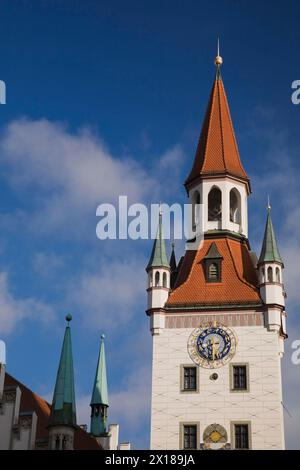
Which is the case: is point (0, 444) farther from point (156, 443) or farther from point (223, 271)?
point (223, 271)

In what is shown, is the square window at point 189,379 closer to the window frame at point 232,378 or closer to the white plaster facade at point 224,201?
the window frame at point 232,378

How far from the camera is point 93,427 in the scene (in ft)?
181

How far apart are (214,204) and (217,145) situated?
11.3ft

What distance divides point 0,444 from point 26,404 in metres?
4.54

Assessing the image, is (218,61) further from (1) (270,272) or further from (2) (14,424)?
(2) (14,424)

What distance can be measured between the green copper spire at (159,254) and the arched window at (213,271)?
194cm

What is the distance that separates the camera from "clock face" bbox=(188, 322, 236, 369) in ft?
149

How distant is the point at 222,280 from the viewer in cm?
4800

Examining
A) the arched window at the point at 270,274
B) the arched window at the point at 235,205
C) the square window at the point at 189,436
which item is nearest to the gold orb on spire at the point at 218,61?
the arched window at the point at 235,205

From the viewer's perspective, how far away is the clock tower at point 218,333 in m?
44.2

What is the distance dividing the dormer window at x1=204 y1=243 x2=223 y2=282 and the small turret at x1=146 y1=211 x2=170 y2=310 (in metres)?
1.79

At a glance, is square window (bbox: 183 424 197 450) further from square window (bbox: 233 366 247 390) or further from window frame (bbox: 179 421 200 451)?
square window (bbox: 233 366 247 390)

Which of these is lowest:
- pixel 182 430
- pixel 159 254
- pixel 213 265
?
pixel 182 430

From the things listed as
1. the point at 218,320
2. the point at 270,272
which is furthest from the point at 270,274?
the point at 218,320
